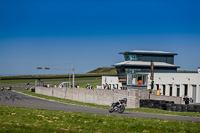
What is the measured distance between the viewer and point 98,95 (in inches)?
2213

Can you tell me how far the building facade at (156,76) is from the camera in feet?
174

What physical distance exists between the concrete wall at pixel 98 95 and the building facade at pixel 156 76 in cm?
336

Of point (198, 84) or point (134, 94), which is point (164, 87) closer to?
point (198, 84)

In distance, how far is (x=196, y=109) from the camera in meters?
34.8

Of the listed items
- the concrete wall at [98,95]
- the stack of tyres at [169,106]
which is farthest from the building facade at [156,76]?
the stack of tyres at [169,106]

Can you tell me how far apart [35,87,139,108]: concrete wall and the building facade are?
336 centimetres

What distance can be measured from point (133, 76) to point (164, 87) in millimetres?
8615

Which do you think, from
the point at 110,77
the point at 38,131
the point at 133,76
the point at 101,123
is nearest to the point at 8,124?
the point at 38,131

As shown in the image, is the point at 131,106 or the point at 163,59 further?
the point at 163,59

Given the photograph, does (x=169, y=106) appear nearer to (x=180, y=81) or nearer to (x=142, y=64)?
(x=180, y=81)

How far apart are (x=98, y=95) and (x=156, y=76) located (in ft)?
45.6

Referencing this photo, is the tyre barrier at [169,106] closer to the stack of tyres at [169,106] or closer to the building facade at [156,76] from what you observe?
the stack of tyres at [169,106]

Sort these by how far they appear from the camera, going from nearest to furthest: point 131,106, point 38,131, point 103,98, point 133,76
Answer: point 38,131, point 131,106, point 103,98, point 133,76

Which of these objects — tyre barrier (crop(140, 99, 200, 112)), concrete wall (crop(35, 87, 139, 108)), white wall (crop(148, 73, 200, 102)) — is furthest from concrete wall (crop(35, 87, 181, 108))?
white wall (crop(148, 73, 200, 102))
